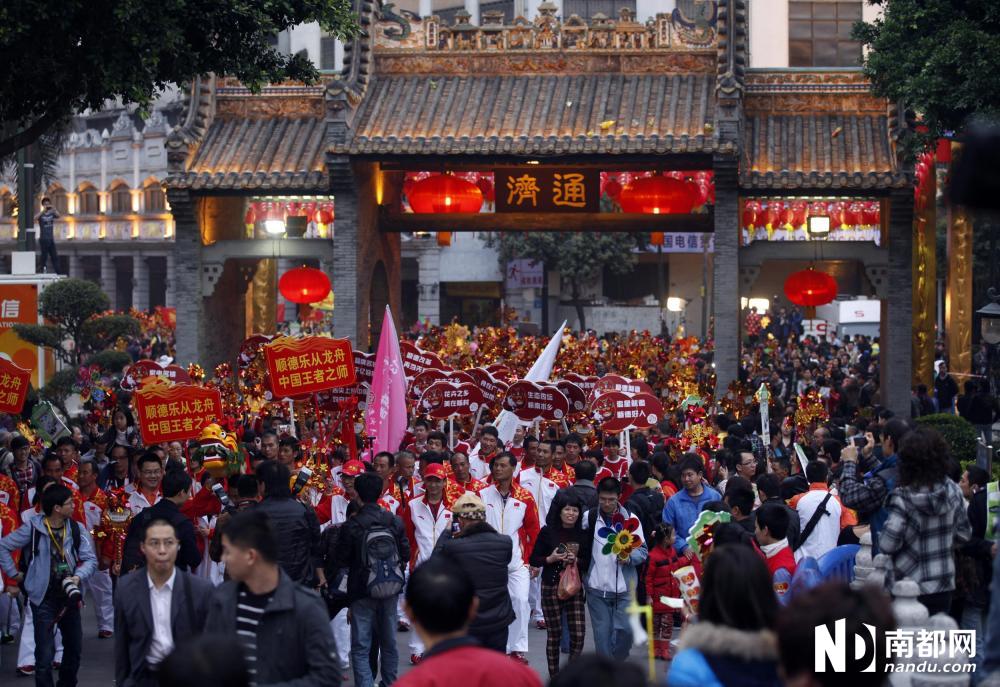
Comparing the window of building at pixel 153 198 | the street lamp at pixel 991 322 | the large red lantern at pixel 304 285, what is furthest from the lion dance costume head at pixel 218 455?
the window of building at pixel 153 198

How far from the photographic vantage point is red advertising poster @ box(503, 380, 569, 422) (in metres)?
15.4

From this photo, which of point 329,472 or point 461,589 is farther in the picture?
point 329,472

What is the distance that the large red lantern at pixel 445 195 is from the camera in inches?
840

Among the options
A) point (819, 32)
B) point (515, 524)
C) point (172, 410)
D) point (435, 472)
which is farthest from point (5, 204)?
point (515, 524)

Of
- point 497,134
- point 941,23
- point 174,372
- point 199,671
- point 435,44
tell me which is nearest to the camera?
point 199,671

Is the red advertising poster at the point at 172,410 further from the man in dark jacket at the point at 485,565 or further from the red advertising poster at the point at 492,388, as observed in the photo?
the man in dark jacket at the point at 485,565

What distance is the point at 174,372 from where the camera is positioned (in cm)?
1675

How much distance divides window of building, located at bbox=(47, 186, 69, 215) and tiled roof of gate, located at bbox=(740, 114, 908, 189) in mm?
35064

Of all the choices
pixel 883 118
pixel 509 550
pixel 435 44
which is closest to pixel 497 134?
pixel 435 44

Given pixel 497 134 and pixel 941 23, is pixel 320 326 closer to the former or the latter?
pixel 497 134

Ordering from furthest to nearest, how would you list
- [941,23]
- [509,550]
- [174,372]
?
[941,23]
[174,372]
[509,550]

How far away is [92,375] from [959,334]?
1401 cm

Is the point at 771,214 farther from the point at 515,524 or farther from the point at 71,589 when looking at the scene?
the point at 71,589

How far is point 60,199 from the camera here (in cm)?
5172
